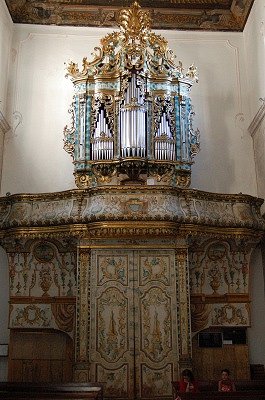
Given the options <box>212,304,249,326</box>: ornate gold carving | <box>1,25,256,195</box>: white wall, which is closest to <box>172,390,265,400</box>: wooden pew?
<box>212,304,249,326</box>: ornate gold carving

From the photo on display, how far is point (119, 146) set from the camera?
15.2m

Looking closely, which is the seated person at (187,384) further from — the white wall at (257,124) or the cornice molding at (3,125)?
the cornice molding at (3,125)

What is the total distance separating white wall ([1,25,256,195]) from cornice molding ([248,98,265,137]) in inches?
13.7

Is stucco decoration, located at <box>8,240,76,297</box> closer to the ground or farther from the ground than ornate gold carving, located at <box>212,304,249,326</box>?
farther from the ground

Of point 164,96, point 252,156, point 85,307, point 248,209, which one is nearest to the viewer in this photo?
point 85,307

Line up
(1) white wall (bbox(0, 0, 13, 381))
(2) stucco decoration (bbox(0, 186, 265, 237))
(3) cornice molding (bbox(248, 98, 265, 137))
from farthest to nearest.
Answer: (3) cornice molding (bbox(248, 98, 265, 137)), (1) white wall (bbox(0, 0, 13, 381)), (2) stucco decoration (bbox(0, 186, 265, 237))

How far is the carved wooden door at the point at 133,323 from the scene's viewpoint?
13.4 m

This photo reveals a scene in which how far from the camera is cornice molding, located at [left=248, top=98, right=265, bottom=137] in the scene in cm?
1598

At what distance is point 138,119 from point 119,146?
37.6 inches

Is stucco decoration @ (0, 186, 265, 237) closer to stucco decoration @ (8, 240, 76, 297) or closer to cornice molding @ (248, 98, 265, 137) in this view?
stucco decoration @ (8, 240, 76, 297)

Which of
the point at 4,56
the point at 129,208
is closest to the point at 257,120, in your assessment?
the point at 129,208

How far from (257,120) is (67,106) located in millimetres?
6057

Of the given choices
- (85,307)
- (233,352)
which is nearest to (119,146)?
(85,307)

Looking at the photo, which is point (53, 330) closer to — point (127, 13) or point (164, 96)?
point (164, 96)
